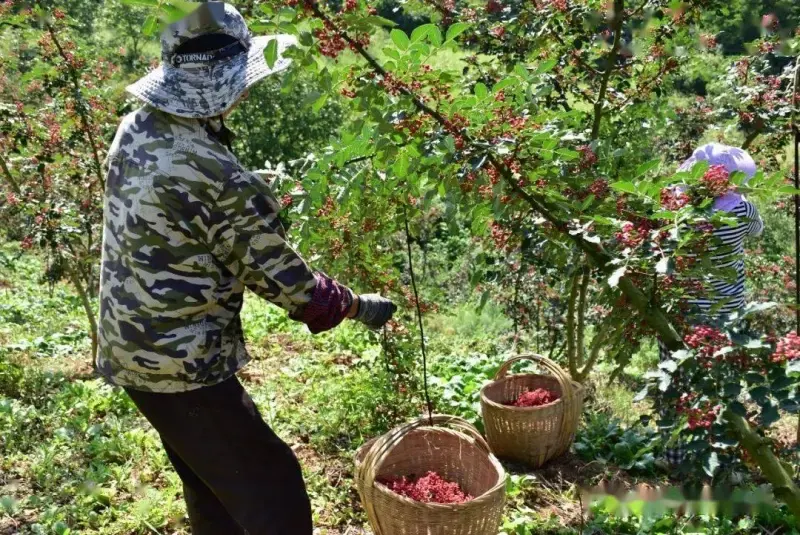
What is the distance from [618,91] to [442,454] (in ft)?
6.73

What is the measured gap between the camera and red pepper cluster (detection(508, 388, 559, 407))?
3.29 meters

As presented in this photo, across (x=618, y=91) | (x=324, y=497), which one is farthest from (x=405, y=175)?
(x=618, y=91)

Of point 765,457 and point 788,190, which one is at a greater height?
point 788,190

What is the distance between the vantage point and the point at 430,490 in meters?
2.49

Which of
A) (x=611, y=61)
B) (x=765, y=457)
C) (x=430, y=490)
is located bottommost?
(x=430, y=490)

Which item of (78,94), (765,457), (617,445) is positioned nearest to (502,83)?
(765,457)

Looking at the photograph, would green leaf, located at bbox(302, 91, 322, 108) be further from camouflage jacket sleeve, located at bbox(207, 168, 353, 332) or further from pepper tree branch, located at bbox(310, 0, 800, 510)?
camouflage jacket sleeve, located at bbox(207, 168, 353, 332)

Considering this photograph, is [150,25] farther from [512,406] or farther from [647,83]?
[647,83]

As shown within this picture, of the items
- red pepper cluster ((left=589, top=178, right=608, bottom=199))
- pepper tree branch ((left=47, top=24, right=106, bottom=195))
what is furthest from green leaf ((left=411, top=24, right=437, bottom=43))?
pepper tree branch ((left=47, top=24, right=106, bottom=195))

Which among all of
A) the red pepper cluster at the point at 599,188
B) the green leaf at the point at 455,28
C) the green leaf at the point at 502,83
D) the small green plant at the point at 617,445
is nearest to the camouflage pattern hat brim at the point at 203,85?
the green leaf at the point at 455,28

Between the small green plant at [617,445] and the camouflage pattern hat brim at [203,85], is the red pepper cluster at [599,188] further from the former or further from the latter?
the small green plant at [617,445]

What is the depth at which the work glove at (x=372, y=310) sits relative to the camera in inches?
78.7

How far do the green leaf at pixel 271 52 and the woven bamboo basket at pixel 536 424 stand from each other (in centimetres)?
209

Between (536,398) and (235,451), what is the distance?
6.14ft
